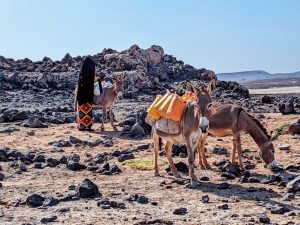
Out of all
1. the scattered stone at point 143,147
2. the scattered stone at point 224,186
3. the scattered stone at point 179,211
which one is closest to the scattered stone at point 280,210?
the scattered stone at point 179,211

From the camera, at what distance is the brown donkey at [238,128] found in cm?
1340

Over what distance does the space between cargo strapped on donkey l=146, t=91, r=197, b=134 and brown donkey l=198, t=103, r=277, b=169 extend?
4.24ft

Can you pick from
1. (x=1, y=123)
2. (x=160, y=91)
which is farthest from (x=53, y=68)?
(x=1, y=123)

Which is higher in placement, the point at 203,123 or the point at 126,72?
the point at 126,72

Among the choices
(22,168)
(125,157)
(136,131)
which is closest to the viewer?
(22,168)

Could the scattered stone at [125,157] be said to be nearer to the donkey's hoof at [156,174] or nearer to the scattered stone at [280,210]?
the donkey's hoof at [156,174]

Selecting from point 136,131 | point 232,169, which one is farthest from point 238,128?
point 136,131

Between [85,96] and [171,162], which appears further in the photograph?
[85,96]

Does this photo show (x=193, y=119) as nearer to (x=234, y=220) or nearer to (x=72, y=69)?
(x=234, y=220)

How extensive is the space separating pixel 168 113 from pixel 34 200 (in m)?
3.61

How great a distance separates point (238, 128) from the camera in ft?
44.7

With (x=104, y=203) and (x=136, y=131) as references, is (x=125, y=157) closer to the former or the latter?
(x=136, y=131)

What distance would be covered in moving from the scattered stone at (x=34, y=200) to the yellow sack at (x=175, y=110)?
3.43 m

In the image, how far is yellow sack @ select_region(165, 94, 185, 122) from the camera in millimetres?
12008
